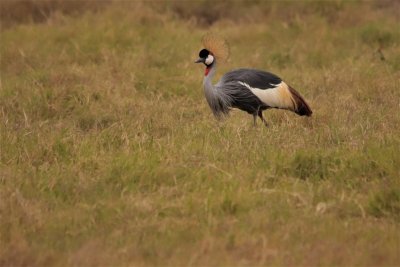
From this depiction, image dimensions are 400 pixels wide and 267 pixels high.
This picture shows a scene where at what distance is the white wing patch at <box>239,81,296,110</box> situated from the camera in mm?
5711

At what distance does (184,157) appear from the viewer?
4.54 metres

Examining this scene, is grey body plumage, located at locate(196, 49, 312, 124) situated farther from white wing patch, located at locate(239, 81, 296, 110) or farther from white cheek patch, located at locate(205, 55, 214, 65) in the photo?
white cheek patch, located at locate(205, 55, 214, 65)

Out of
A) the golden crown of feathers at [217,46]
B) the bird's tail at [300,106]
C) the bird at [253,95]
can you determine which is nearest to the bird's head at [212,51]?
the golden crown of feathers at [217,46]

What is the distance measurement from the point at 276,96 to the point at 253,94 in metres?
0.16

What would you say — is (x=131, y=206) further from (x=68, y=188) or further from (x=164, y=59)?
(x=164, y=59)

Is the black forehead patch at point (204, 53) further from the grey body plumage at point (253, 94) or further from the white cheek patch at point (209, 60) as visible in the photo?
the grey body plumage at point (253, 94)

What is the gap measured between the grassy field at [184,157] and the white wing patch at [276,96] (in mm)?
147

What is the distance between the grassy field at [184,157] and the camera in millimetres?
3545

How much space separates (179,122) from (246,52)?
267 cm

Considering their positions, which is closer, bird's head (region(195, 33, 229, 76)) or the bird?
the bird

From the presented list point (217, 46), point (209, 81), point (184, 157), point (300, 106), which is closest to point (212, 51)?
point (217, 46)

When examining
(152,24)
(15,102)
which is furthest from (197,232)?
(152,24)

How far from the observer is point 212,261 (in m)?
3.34

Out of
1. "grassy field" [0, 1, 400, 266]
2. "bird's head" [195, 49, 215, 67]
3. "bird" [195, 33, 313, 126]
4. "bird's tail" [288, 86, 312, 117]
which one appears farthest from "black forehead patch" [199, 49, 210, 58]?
"bird's tail" [288, 86, 312, 117]
